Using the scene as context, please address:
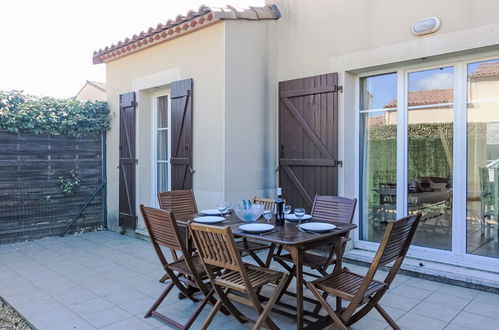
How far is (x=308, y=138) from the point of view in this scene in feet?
15.9

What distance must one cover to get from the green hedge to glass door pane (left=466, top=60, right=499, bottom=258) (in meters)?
→ 5.76

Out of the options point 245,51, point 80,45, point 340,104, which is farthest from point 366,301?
point 80,45

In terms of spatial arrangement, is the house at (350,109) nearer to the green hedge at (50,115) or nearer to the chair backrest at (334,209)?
the chair backrest at (334,209)

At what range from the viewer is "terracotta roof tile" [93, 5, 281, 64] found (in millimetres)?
4719

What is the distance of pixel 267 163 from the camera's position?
17.3 ft

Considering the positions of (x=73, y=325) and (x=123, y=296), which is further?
(x=123, y=296)

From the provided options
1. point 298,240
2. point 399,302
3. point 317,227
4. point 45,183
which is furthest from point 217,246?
point 45,183

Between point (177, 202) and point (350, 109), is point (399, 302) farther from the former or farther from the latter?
point (177, 202)

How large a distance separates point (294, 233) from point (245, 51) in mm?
2996

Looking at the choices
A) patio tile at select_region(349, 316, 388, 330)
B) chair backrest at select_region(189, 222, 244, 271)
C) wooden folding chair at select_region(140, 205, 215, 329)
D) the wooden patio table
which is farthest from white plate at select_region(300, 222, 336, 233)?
wooden folding chair at select_region(140, 205, 215, 329)

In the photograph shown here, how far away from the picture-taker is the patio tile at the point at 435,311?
9.95 feet

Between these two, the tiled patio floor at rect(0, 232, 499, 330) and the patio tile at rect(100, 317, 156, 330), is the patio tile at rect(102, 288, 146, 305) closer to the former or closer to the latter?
the tiled patio floor at rect(0, 232, 499, 330)

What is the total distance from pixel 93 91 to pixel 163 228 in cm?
1406

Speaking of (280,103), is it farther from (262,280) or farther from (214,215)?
(262,280)
